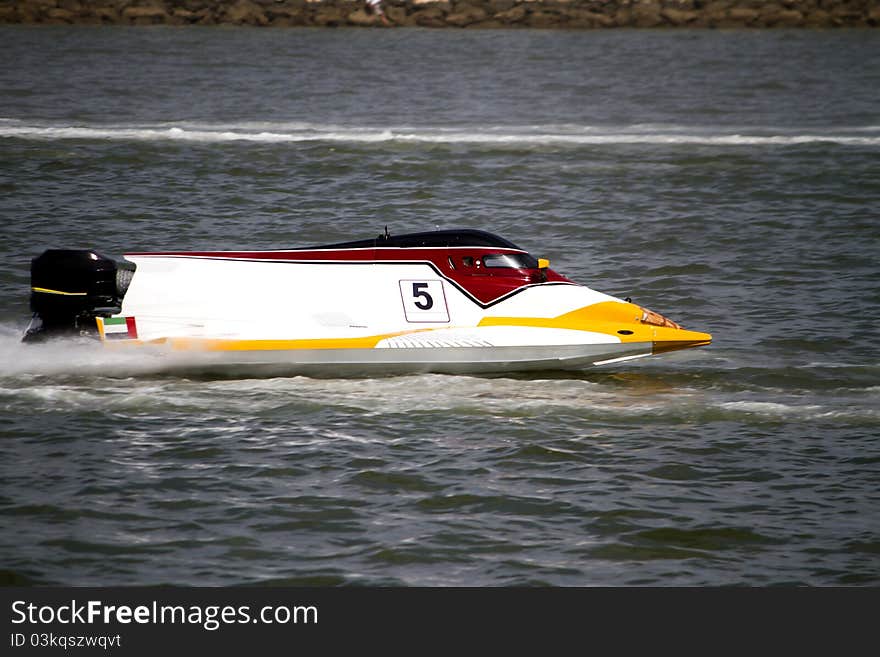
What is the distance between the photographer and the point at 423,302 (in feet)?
59.3

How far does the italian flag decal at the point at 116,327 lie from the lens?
17.8 metres

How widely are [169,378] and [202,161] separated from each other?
18.1 meters

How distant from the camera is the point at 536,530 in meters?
13.9

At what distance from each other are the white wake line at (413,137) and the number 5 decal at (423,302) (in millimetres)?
20747

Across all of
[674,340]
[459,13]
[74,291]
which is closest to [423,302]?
[674,340]

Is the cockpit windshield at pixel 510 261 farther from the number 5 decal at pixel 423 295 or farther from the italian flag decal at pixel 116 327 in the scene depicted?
the italian flag decal at pixel 116 327

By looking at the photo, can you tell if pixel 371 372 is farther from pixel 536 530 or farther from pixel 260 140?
pixel 260 140

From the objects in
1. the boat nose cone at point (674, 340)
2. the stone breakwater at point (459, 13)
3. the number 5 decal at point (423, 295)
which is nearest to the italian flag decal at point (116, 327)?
the number 5 decal at point (423, 295)

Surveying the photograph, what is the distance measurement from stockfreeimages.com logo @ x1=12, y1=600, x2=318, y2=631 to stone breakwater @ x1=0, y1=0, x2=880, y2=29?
60.0 meters

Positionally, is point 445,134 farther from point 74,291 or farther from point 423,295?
point 74,291

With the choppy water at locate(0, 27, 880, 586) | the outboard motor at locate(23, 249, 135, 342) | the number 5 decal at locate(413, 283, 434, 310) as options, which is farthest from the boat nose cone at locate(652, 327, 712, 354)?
the outboard motor at locate(23, 249, 135, 342)

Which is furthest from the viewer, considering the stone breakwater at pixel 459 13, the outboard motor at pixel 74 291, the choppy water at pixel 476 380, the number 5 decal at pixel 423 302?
the stone breakwater at pixel 459 13

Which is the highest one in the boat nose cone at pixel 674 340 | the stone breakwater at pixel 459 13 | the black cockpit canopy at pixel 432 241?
the stone breakwater at pixel 459 13

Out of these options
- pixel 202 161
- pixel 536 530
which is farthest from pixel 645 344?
pixel 202 161
